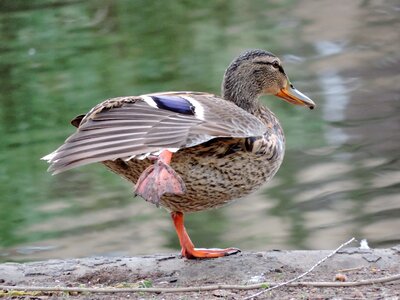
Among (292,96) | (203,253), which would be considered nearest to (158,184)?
(203,253)

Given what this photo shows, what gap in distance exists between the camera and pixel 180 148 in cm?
459

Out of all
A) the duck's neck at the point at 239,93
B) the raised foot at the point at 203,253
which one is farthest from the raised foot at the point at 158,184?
the duck's neck at the point at 239,93

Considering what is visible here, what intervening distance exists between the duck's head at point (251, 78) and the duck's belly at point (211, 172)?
0.64m

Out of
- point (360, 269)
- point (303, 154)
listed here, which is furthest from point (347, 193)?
point (360, 269)

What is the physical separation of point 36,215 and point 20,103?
9.23 feet

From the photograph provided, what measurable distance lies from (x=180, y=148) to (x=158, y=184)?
0.38 meters

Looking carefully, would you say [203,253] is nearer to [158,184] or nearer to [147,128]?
[147,128]

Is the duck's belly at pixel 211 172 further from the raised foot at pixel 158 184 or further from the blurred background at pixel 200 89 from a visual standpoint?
the blurred background at pixel 200 89

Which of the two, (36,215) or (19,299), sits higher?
(19,299)

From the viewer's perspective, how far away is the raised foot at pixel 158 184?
423 centimetres

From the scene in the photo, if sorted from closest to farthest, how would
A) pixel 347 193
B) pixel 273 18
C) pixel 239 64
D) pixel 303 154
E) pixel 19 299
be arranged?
pixel 19 299, pixel 239 64, pixel 347 193, pixel 303 154, pixel 273 18

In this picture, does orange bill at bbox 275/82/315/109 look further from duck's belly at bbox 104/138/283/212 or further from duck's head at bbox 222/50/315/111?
duck's belly at bbox 104/138/283/212

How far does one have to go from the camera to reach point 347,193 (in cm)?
747

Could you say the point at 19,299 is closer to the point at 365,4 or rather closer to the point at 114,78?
the point at 114,78
